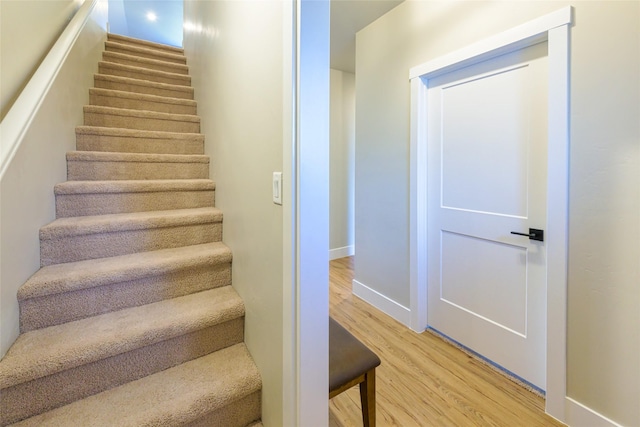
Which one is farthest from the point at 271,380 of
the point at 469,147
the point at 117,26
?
the point at 117,26

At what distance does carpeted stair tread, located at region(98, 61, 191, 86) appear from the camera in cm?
259

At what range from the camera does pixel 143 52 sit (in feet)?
10.2

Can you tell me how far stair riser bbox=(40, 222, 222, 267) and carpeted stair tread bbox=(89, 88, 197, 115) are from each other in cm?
142

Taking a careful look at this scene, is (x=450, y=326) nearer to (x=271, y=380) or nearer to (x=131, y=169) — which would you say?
(x=271, y=380)

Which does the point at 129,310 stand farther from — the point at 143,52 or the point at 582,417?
the point at 143,52

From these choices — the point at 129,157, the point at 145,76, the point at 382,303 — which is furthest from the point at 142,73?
the point at 382,303

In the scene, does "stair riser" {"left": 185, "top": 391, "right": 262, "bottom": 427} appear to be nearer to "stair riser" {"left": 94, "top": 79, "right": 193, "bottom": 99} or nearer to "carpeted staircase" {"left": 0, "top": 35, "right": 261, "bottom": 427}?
"carpeted staircase" {"left": 0, "top": 35, "right": 261, "bottom": 427}

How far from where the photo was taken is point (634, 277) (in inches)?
47.6

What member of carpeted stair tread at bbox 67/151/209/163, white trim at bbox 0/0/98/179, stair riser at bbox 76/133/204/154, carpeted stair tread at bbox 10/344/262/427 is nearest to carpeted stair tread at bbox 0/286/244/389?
carpeted stair tread at bbox 10/344/262/427

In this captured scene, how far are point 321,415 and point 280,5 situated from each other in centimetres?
136

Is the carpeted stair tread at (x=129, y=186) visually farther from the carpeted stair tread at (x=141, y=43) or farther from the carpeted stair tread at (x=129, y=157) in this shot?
the carpeted stair tread at (x=141, y=43)

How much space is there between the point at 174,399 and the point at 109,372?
11.3 inches

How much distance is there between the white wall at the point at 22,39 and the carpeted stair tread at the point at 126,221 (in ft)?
1.64

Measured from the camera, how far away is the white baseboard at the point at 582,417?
1.29 m
